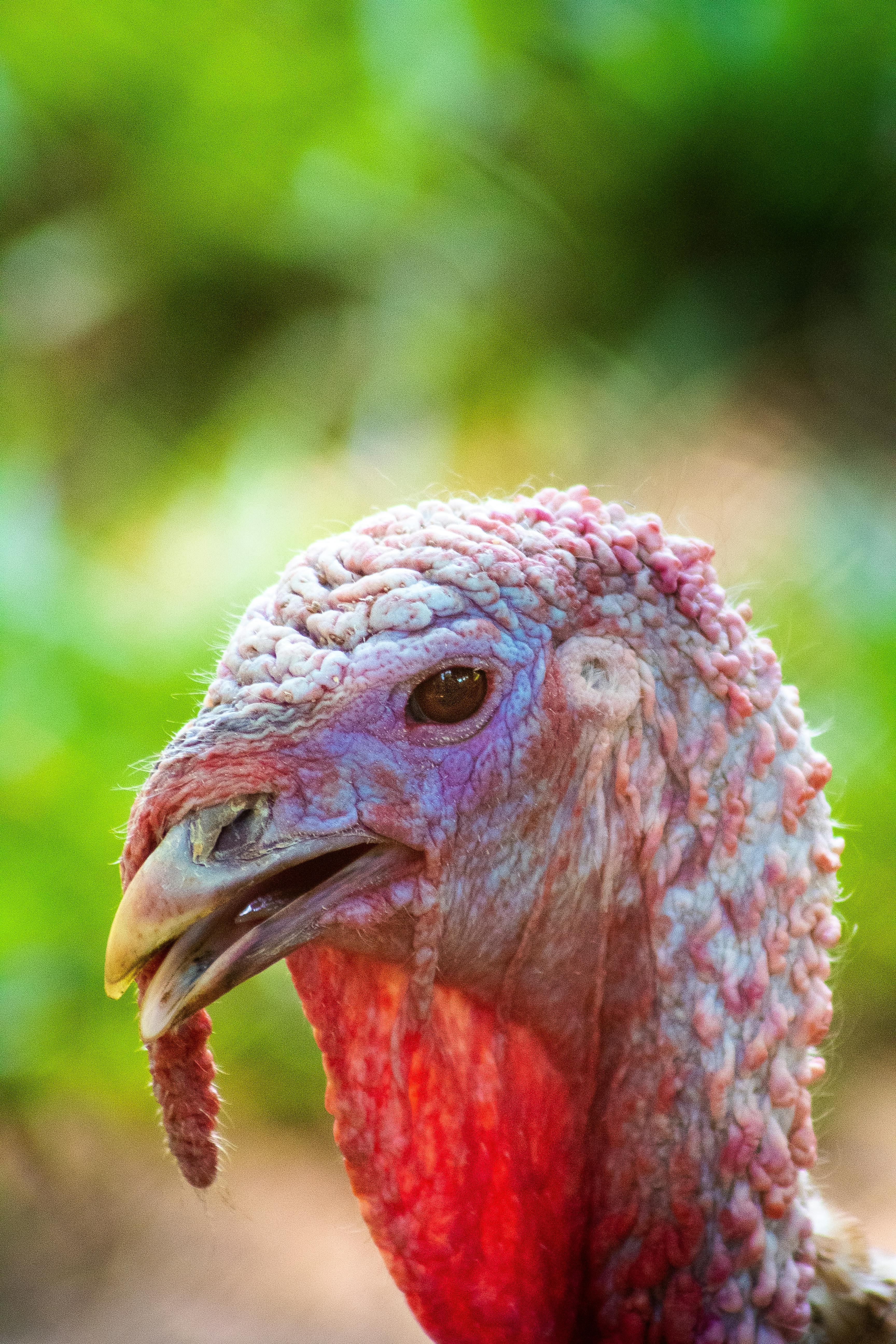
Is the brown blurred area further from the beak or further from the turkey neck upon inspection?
the beak

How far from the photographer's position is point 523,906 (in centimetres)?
154

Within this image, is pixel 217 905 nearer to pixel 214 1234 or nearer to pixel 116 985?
pixel 116 985

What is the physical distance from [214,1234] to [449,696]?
6.93ft

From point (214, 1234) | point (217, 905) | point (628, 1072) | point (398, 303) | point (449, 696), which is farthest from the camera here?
point (398, 303)

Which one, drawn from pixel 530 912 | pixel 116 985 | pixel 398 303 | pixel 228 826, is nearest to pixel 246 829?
pixel 228 826

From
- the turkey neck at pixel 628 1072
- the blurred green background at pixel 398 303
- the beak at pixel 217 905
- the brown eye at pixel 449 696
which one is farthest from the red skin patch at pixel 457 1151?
the blurred green background at pixel 398 303

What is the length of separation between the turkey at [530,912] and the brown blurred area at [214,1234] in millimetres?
1192

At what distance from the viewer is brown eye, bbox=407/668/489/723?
56.8 inches

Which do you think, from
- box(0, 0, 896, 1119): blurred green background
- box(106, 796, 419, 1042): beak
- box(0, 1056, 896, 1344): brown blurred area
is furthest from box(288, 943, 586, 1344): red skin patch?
box(0, 0, 896, 1119): blurred green background

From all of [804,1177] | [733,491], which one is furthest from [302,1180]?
[733,491]

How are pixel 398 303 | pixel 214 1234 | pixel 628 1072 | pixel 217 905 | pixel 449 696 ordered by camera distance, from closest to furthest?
pixel 217 905, pixel 449 696, pixel 628 1072, pixel 214 1234, pixel 398 303

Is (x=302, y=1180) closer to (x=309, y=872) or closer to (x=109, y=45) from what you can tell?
(x=309, y=872)

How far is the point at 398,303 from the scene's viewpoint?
5.81 metres

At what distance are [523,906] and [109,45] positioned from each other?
19.6ft
